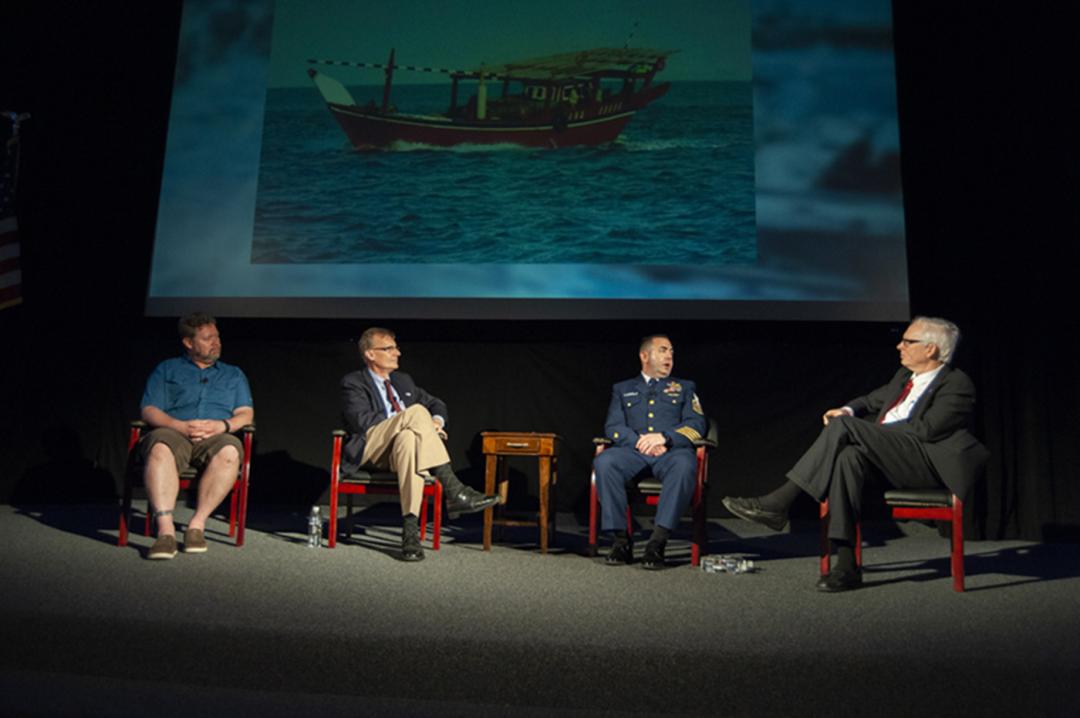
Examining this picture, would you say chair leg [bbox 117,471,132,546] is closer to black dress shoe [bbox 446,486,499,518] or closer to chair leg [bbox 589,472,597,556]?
black dress shoe [bbox 446,486,499,518]

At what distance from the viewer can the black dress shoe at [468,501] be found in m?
3.70

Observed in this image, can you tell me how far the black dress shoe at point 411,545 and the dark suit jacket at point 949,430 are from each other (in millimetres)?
1991

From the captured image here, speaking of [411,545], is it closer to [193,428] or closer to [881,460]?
[193,428]

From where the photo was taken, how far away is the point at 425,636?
86.0 inches

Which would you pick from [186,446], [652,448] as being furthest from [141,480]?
[652,448]

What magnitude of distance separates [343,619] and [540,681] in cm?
75

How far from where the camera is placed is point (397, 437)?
3811mm

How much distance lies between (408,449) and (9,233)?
346 centimetres

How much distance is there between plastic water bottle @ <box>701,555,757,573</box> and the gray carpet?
0.07 meters

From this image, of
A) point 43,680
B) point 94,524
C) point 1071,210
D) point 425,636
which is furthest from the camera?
point 1071,210

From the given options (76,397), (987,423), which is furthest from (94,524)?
(987,423)

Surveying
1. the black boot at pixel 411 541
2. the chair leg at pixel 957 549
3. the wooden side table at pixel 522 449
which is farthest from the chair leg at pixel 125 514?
the chair leg at pixel 957 549

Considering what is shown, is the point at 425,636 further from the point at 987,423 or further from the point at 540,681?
the point at 987,423

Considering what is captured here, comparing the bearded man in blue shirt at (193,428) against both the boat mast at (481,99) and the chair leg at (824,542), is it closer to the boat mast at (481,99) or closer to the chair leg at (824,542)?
the boat mast at (481,99)
